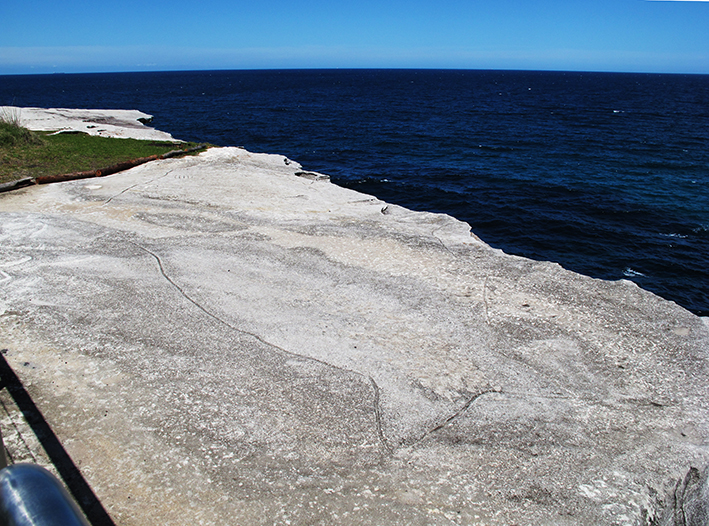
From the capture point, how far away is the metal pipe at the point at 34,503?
1.70 meters

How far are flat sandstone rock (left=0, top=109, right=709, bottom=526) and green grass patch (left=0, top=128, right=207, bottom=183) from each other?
6.03m

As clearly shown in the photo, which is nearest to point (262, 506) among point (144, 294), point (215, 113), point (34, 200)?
point (144, 294)

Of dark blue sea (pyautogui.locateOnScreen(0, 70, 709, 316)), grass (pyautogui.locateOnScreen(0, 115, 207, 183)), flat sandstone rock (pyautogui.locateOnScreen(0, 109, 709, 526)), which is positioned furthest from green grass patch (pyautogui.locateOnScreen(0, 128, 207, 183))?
dark blue sea (pyautogui.locateOnScreen(0, 70, 709, 316))

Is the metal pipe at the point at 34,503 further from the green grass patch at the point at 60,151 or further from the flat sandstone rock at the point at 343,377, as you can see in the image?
the green grass patch at the point at 60,151

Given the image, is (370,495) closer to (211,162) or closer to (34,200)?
(34,200)

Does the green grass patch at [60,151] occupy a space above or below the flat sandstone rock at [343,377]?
above

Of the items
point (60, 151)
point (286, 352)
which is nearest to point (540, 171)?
point (60, 151)

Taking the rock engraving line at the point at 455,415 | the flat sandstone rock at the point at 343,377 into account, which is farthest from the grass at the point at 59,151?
the rock engraving line at the point at 455,415

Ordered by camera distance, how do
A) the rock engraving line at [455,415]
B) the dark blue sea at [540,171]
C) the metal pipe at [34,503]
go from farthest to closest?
the dark blue sea at [540,171], the rock engraving line at [455,415], the metal pipe at [34,503]

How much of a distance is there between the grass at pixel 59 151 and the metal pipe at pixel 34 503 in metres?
16.8

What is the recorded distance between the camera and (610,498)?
5.07 m

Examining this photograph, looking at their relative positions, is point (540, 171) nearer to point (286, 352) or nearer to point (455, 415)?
point (286, 352)

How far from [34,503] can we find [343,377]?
17.2 feet

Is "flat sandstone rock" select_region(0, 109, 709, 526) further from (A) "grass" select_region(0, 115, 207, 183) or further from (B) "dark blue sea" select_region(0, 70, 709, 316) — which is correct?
(B) "dark blue sea" select_region(0, 70, 709, 316)
